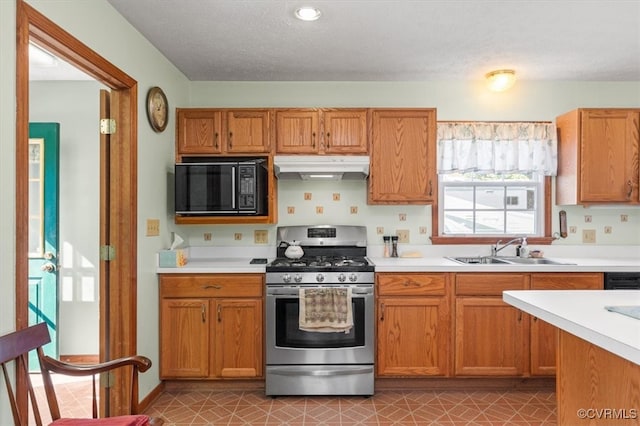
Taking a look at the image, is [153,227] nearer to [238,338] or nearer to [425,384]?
[238,338]

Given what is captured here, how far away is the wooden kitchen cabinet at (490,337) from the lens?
9.45 ft

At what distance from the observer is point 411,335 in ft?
9.46

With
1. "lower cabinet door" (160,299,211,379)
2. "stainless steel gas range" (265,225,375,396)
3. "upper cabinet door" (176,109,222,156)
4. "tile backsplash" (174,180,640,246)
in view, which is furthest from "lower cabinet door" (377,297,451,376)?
"upper cabinet door" (176,109,222,156)

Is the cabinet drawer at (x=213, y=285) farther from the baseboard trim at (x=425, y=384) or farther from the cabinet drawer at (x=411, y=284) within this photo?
the cabinet drawer at (x=411, y=284)

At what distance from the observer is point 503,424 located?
2.46 m

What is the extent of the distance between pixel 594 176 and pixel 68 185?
4277 mm

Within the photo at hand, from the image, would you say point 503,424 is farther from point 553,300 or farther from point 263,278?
point 263,278

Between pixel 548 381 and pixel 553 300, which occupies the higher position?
pixel 553 300

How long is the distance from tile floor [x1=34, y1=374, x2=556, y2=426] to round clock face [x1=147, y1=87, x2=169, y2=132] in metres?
1.94

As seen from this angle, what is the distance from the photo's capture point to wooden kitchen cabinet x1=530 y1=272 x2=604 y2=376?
288cm

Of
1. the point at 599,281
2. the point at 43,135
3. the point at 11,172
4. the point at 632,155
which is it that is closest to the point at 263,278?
the point at 11,172

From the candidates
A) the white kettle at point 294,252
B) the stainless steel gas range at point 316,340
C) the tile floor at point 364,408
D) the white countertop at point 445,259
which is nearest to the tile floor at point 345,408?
the tile floor at point 364,408

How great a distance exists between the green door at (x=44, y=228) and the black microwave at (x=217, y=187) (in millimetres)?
1093

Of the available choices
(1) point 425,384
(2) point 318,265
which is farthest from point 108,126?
(1) point 425,384
